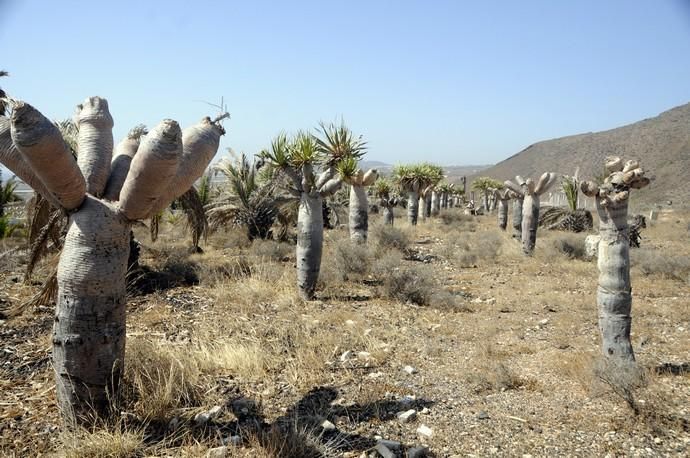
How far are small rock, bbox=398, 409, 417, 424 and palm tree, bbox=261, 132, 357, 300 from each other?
3912 millimetres

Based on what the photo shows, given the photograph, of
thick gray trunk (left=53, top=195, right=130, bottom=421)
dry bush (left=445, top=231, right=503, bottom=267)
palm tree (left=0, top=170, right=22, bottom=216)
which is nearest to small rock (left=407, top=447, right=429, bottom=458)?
thick gray trunk (left=53, top=195, right=130, bottom=421)

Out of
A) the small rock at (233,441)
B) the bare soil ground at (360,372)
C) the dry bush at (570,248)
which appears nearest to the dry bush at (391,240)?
the dry bush at (570,248)

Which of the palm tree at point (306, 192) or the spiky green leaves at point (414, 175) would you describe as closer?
the palm tree at point (306, 192)

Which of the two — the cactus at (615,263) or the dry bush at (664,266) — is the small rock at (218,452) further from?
the dry bush at (664,266)

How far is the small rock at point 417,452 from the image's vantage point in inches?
128

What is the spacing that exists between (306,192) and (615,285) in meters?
4.73

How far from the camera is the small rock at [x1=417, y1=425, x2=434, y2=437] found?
3592 millimetres

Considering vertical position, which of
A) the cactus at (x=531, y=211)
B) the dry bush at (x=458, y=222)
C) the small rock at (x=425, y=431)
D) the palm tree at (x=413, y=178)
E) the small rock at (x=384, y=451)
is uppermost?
the palm tree at (x=413, y=178)

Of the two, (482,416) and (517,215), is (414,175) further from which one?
(482,416)

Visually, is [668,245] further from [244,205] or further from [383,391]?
[383,391]

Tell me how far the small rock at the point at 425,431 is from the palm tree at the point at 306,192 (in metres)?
4.14

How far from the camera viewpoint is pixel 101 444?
118 inches

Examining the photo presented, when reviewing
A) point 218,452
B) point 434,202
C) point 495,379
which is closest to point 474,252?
point 495,379

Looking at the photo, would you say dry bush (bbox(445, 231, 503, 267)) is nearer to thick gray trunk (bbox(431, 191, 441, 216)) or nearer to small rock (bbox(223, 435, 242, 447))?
small rock (bbox(223, 435, 242, 447))
